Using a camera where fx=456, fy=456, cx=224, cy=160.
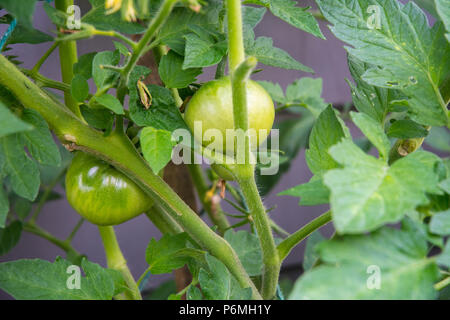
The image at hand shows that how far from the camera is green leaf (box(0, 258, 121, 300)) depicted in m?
0.34

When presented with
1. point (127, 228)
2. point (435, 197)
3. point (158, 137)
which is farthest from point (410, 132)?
point (127, 228)

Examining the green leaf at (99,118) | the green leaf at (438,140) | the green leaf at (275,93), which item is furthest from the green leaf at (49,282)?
the green leaf at (438,140)

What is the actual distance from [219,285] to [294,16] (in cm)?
21

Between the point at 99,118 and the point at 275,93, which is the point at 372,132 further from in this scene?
the point at 275,93

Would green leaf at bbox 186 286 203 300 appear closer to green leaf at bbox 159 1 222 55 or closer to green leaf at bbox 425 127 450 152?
green leaf at bbox 159 1 222 55

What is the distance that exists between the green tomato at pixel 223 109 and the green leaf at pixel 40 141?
11 cm

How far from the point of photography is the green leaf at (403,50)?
344 millimetres

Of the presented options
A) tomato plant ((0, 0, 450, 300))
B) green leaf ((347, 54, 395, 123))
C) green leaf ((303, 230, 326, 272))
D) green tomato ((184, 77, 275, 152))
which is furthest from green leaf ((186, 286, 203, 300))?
green leaf ((303, 230, 326, 272))

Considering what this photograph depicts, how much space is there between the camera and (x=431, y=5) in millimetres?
449

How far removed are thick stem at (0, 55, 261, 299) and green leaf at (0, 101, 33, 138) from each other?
0.12 metres

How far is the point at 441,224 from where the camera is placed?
25cm

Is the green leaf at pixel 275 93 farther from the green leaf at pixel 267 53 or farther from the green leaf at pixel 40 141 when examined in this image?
the green leaf at pixel 40 141

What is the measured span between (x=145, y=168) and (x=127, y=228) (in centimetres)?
66

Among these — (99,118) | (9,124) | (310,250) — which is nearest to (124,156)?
(99,118)
